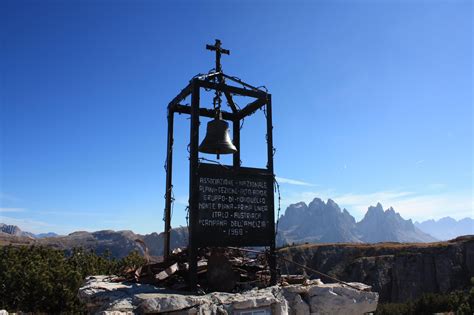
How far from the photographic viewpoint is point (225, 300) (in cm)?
595

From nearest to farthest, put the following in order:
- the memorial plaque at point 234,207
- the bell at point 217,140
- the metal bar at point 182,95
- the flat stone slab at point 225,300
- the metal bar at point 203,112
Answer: the flat stone slab at point 225,300 → the memorial plaque at point 234,207 → the bell at point 217,140 → the metal bar at point 182,95 → the metal bar at point 203,112

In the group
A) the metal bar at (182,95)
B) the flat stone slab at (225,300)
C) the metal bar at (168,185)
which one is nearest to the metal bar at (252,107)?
the metal bar at (182,95)

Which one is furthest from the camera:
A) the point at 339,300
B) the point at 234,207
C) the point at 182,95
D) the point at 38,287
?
the point at 38,287

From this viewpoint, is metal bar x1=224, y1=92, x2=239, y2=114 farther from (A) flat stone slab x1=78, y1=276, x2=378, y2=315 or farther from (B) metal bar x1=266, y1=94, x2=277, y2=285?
(A) flat stone slab x1=78, y1=276, x2=378, y2=315

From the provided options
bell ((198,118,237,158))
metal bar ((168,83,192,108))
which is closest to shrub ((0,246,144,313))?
metal bar ((168,83,192,108))

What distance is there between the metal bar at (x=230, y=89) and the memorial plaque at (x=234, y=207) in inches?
61.1

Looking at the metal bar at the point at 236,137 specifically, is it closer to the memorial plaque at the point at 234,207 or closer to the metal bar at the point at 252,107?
the metal bar at the point at 252,107

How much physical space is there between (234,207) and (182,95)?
2.52 m

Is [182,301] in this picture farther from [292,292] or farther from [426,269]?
[426,269]

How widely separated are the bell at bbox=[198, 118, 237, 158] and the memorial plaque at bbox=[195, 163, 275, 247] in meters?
0.57

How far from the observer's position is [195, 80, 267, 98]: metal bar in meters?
7.44

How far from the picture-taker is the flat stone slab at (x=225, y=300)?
214 inches

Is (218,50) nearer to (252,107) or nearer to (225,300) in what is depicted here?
(252,107)

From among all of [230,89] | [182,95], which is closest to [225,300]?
[230,89]
